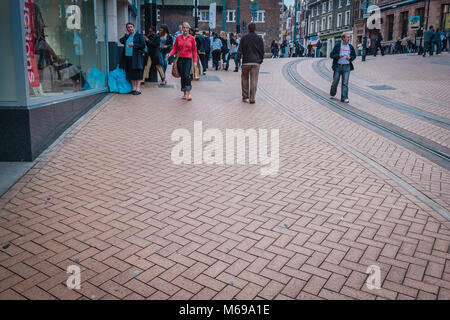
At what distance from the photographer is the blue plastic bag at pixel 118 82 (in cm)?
1207

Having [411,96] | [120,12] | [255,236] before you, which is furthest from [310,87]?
[255,236]

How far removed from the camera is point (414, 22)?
38.3m

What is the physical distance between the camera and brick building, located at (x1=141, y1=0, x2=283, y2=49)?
4681 centimetres

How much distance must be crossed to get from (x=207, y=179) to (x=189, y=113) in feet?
14.3

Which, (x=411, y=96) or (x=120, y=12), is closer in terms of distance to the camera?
(x=411, y=96)

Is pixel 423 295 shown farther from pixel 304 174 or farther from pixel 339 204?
pixel 304 174

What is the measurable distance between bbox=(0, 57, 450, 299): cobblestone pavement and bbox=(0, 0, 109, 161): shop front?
45cm

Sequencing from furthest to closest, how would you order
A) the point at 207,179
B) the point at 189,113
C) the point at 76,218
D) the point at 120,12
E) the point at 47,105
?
the point at 120,12 < the point at 189,113 < the point at 47,105 < the point at 207,179 < the point at 76,218

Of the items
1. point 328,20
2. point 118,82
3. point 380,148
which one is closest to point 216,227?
point 380,148

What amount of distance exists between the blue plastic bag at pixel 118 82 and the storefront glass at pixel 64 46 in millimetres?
219

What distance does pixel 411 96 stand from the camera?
1271cm

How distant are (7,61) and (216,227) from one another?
3.76 m

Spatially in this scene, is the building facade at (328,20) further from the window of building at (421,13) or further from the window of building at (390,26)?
the window of building at (421,13)

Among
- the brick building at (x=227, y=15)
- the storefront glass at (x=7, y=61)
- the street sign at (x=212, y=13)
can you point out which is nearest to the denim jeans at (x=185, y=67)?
the storefront glass at (x=7, y=61)
